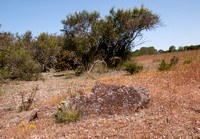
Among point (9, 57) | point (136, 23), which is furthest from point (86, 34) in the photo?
point (9, 57)

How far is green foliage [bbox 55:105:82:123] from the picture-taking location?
3.44 metres

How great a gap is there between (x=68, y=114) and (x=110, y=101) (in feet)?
3.51

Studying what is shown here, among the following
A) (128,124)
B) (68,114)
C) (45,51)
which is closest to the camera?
(128,124)

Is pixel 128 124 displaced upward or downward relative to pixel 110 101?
downward

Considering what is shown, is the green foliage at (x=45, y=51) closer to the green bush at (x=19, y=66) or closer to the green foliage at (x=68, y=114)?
the green bush at (x=19, y=66)

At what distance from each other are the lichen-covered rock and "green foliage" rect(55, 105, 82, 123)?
0.46 ft

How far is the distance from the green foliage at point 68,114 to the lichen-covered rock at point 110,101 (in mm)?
141

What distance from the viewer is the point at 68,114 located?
11.3 ft

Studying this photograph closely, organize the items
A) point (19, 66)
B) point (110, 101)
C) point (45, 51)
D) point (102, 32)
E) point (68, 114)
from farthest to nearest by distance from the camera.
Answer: point (45, 51)
point (102, 32)
point (19, 66)
point (110, 101)
point (68, 114)

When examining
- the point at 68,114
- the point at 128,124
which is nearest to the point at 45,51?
the point at 68,114

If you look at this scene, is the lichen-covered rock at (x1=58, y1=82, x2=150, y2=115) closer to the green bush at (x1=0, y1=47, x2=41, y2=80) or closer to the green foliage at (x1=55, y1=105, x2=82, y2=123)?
the green foliage at (x1=55, y1=105, x2=82, y2=123)

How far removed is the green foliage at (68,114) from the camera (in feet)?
11.3

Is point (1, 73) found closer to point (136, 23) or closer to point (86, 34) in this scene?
point (86, 34)

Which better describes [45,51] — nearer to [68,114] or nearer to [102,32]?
[102,32]
